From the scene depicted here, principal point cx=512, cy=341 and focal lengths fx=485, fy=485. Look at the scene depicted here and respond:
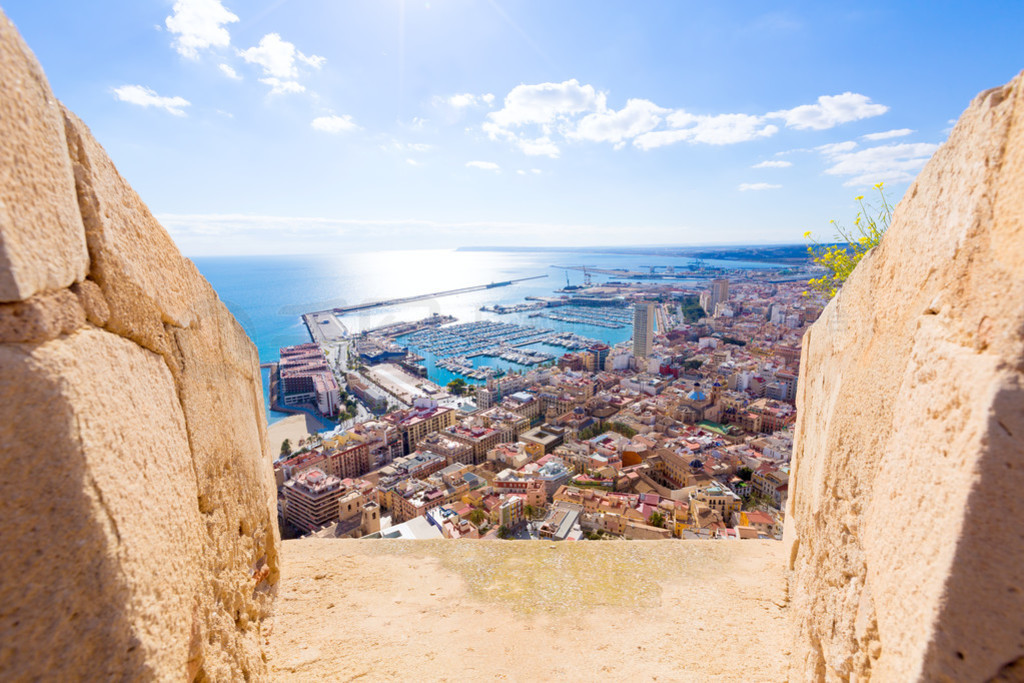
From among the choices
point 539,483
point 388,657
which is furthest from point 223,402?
point 539,483

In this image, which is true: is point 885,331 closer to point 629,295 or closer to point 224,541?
point 224,541

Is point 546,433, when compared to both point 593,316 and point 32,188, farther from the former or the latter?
point 593,316

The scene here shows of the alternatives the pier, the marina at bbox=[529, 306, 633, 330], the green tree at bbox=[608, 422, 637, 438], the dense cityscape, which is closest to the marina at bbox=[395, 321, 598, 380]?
the dense cityscape

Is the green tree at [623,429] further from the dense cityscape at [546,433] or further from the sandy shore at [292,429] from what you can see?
the sandy shore at [292,429]

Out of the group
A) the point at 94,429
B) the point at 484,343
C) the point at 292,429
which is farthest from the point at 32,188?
the point at 484,343

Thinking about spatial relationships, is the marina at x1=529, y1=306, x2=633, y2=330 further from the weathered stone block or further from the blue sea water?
the weathered stone block

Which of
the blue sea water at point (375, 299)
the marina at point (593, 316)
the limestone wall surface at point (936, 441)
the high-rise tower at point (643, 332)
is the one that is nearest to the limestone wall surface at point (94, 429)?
the limestone wall surface at point (936, 441)
